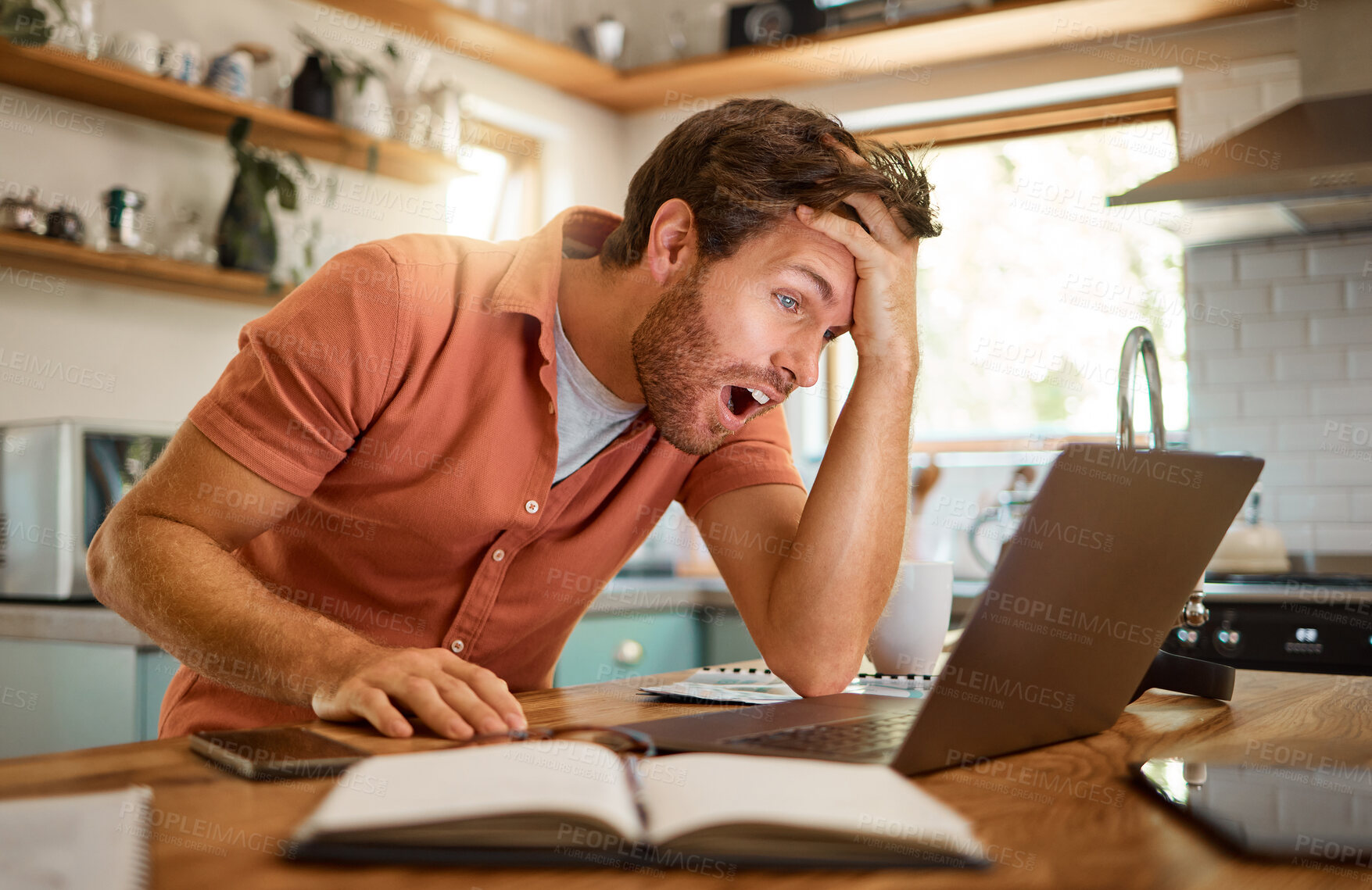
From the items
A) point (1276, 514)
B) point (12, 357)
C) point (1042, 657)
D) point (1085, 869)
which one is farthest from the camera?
point (1276, 514)

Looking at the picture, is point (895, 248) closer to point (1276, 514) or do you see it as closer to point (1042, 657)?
point (1042, 657)

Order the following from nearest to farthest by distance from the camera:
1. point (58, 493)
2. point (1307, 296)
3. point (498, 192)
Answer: point (58, 493), point (1307, 296), point (498, 192)

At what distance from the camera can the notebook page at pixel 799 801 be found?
517 mm

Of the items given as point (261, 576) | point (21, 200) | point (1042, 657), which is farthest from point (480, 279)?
point (21, 200)

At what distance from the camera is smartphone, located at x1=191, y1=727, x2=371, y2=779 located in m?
0.68

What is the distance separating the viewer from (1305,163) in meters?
2.46

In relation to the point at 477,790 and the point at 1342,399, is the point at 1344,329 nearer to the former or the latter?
the point at 1342,399

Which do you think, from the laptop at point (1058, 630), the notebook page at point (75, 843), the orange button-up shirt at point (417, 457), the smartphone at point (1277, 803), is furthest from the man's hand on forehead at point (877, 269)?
the notebook page at point (75, 843)

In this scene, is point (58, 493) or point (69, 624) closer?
point (69, 624)

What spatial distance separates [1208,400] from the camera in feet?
10.8

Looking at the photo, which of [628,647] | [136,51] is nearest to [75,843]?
[628,647]

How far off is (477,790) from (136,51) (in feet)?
8.67

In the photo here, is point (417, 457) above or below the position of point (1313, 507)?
above

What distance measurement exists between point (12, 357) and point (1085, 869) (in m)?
2.71
